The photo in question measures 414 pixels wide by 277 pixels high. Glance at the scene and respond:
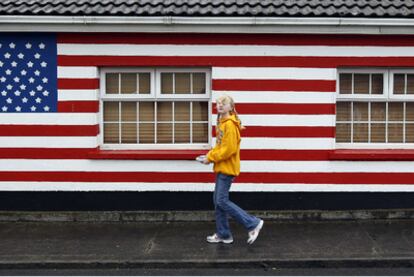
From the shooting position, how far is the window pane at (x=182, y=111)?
9219 mm

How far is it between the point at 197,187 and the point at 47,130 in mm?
2489

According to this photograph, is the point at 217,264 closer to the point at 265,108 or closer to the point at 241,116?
the point at 241,116

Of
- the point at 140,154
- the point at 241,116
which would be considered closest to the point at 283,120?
the point at 241,116

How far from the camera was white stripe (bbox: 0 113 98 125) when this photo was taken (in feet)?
29.5

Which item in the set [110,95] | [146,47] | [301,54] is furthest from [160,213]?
[301,54]

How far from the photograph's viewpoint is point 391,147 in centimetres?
923

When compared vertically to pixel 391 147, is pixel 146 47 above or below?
above

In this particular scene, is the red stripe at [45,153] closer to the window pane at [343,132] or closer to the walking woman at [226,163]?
the walking woman at [226,163]

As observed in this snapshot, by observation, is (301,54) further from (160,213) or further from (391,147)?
(160,213)

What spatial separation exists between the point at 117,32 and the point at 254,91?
2281 mm

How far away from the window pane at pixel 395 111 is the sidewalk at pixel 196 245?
1.64m

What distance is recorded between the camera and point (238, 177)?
9.02 meters

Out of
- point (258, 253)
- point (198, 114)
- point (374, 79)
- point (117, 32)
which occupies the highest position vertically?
point (117, 32)

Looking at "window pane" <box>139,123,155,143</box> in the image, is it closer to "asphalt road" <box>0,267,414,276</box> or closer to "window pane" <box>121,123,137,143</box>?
"window pane" <box>121,123,137,143</box>
